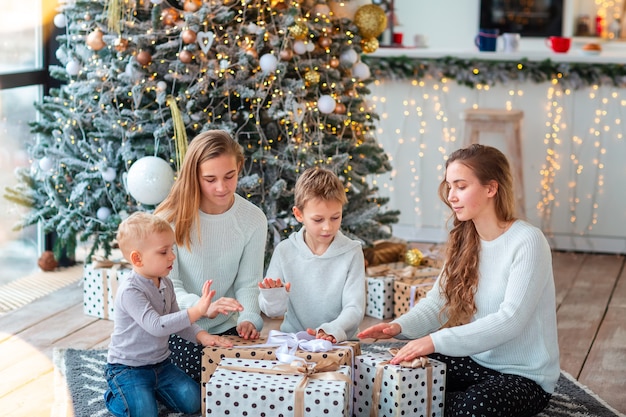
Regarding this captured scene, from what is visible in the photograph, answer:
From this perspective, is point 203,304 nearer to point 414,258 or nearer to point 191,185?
point 191,185

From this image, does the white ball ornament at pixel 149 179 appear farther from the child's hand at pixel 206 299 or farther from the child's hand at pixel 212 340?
the child's hand at pixel 206 299

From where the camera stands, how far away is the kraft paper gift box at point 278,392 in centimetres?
235

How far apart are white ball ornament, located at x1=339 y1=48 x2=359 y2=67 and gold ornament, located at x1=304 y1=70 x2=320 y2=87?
22cm

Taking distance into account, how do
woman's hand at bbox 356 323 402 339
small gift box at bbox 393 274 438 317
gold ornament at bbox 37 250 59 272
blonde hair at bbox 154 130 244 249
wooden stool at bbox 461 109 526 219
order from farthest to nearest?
1. wooden stool at bbox 461 109 526 219
2. gold ornament at bbox 37 250 59 272
3. small gift box at bbox 393 274 438 317
4. blonde hair at bbox 154 130 244 249
5. woman's hand at bbox 356 323 402 339

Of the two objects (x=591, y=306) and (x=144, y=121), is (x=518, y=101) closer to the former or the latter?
(x=591, y=306)

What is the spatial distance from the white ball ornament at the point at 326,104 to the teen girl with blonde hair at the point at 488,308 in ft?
3.58

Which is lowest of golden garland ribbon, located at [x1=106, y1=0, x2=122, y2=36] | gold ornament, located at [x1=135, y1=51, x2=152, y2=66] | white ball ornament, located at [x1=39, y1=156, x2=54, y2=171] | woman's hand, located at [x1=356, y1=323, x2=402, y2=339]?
woman's hand, located at [x1=356, y1=323, x2=402, y2=339]

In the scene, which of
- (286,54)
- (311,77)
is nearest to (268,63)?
(286,54)

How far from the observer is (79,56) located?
4031 mm

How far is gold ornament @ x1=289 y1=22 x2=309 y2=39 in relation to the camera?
12.3 feet

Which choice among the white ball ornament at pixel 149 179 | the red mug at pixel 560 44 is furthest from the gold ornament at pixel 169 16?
the red mug at pixel 560 44

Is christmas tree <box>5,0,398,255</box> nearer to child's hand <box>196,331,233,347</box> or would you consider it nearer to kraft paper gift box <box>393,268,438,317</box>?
kraft paper gift box <box>393,268,438,317</box>

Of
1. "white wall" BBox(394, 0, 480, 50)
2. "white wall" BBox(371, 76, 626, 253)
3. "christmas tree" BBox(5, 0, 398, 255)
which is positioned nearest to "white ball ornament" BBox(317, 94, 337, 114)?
"christmas tree" BBox(5, 0, 398, 255)

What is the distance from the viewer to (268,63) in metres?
3.68
